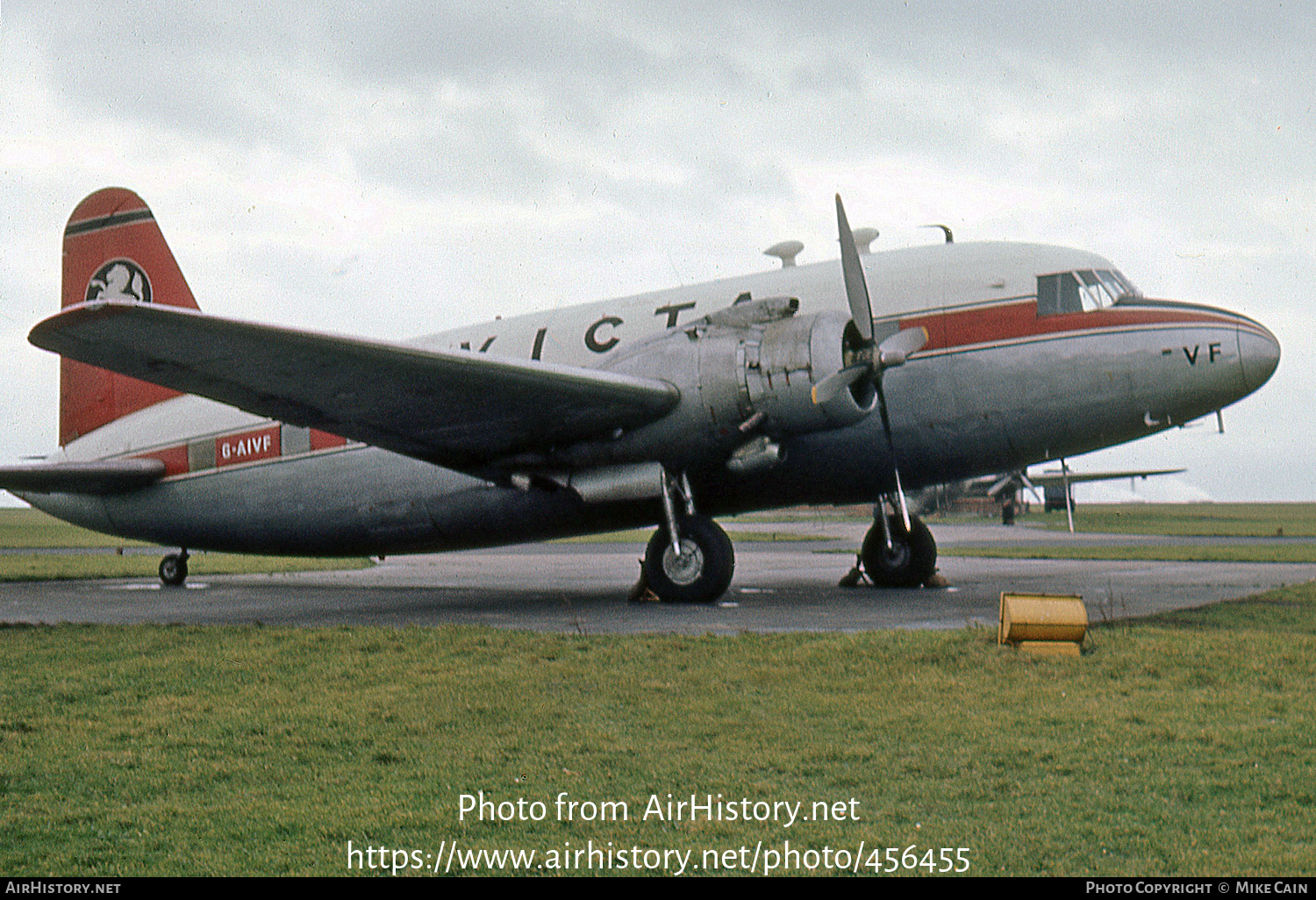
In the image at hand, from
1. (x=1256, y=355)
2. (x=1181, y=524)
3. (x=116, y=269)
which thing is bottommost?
(x=1181, y=524)

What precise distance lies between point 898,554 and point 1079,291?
519cm

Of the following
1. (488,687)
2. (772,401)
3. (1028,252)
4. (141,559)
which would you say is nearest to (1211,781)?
(488,687)

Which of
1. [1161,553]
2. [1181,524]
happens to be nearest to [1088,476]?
[1181,524]

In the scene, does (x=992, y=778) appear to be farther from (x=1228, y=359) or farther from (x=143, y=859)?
(x=1228, y=359)

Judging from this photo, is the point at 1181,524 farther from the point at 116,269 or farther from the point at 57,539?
the point at 57,539

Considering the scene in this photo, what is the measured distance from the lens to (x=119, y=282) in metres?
18.6

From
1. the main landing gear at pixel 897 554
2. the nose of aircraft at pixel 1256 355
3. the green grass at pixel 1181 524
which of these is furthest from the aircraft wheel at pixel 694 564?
the green grass at pixel 1181 524

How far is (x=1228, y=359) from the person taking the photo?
12141 millimetres

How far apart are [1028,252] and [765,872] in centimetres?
1153

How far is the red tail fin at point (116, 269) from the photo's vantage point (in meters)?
18.7

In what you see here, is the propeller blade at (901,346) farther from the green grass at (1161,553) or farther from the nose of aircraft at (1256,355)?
the green grass at (1161,553)

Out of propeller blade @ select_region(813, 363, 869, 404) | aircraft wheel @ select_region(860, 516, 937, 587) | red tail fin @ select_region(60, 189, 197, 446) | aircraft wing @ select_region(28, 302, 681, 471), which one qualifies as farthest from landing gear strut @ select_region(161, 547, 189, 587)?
propeller blade @ select_region(813, 363, 869, 404)

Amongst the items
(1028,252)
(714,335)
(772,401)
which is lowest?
(772,401)

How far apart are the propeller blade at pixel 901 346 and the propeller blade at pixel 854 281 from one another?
327 millimetres
